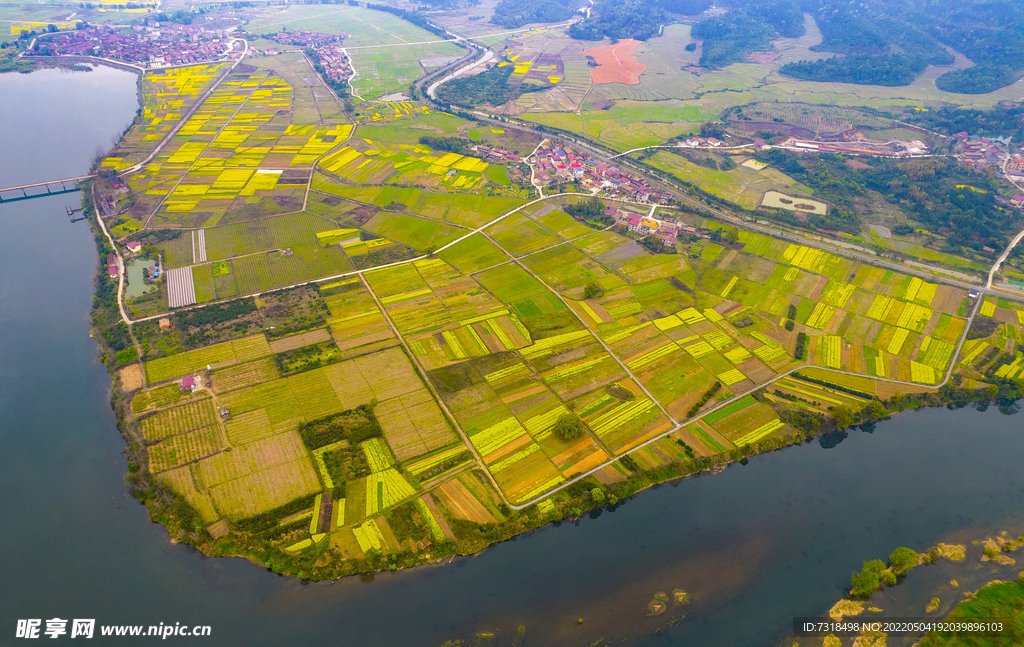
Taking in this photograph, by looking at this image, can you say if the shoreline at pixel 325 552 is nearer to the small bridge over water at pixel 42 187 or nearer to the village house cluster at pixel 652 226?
the village house cluster at pixel 652 226

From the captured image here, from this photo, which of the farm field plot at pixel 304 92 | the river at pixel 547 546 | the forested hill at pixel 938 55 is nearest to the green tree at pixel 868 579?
the river at pixel 547 546

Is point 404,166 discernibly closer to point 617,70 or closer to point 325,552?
point 325,552

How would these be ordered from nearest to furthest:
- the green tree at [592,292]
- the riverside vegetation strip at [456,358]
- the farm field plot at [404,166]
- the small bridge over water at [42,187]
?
the riverside vegetation strip at [456,358] → the green tree at [592,292] → the small bridge over water at [42,187] → the farm field plot at [404,166]

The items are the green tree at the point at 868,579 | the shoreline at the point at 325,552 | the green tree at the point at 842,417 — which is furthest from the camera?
the green tree at the point at 842,417

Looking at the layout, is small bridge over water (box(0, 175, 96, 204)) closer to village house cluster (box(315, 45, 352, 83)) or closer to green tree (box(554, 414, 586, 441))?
village house cluster (box(315, 45, 352, 83))

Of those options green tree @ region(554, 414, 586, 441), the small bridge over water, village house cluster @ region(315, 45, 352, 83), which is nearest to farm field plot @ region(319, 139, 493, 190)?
the small bridge over water

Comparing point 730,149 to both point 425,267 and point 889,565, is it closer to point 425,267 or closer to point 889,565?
point 425,267

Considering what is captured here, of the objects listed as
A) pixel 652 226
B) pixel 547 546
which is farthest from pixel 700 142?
pixel 547 546
